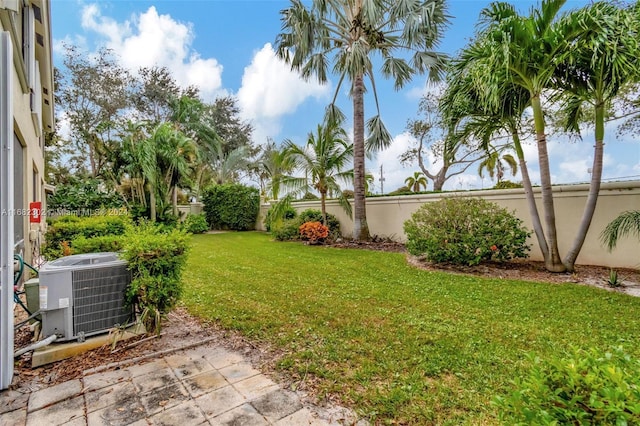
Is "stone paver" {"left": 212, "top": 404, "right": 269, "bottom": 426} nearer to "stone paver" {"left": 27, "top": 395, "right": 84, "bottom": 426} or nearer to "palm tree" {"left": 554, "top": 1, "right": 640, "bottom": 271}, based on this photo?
"stone paver" {"left": 27, "top": 395, "right": 84, "bottom": 426}

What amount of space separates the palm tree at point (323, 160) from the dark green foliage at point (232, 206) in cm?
703

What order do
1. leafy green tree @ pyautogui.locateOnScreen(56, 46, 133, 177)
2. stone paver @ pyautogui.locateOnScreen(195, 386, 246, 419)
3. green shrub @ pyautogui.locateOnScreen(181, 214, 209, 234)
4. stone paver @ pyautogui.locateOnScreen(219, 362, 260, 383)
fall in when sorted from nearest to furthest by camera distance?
stone paver @ pyautogui.locateOnScreen(195, 386, 246, 419), stone paver @ pyautogui.locateOnScreen(219, 362, 260, 383), green shrub @ pyautogui.locateOnScreen(181, 214, 209, 234), leafy green tree @ pyautogui.locateOnScreen(56, 46, 133, 177)

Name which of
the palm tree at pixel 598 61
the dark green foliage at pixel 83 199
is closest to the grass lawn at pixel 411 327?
the palm tree at pixel 598 61

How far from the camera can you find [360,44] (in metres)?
9.21

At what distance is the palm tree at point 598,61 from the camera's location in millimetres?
4438

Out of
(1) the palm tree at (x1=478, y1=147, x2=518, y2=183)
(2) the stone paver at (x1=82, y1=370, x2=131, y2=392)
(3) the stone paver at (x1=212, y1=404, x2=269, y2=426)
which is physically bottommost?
(3) the stone paver at (x1=212, y1=404, x2=269, y2=426)

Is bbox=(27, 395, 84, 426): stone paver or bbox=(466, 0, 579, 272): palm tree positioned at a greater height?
bbox=(466, 0, 579, 272): palm tree

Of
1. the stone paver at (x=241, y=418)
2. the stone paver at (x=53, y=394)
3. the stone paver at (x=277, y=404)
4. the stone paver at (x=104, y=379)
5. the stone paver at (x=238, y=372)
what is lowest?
the stone paver at (x=277, y=404)

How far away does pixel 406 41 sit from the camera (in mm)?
9242

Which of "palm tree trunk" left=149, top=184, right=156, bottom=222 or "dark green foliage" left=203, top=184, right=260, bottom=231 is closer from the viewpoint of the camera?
"palm tree trunk" left=149, top=184, right=156, bottom=222

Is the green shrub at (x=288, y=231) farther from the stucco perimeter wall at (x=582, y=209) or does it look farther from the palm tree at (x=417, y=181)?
the palm tree at (x=417, y=181)

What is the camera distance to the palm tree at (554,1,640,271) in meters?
4.44

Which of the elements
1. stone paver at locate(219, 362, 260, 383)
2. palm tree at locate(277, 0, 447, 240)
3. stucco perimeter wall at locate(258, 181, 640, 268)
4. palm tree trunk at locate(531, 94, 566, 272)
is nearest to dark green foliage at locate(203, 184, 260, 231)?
palm tree at locate(277, 0, 447, 240)

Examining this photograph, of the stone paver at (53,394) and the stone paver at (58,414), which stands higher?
the stone paver at (53,394)
